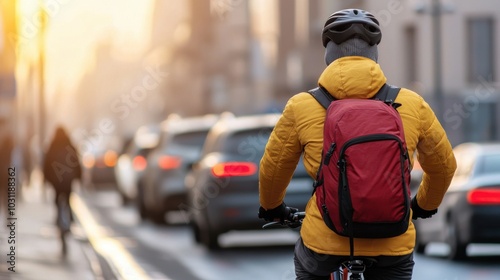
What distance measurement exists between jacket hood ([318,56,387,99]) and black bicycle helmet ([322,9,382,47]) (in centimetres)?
12

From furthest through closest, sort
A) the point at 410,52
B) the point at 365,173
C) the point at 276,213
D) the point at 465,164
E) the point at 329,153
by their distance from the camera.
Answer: the point at 410,52
the point at 465,164
the point at 276,213
the point at 329,153
the point at 365,173

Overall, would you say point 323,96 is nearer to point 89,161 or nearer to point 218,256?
point 218,256

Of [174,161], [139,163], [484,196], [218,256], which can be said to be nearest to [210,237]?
[218,256]

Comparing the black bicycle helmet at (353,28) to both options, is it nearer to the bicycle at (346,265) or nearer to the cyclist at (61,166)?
the bicycle at (346,265)

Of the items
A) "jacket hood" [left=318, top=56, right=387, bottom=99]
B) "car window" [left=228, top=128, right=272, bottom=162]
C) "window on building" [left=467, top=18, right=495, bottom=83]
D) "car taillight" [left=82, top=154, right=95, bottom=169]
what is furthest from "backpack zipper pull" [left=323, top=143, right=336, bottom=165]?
"window on building" [left=467, top=18, right=495, bottom=83]

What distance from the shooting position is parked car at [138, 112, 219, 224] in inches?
889

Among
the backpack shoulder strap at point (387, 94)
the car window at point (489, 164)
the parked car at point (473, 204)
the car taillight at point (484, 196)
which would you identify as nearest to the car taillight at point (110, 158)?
the parked car at point (473, 204)

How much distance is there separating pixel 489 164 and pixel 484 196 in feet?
1.91

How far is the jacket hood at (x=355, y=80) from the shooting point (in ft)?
15.9

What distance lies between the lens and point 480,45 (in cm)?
5153

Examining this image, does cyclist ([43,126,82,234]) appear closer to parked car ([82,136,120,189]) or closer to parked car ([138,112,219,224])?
parked car ([138,112,219,224])

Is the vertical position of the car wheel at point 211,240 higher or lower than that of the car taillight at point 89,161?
higher

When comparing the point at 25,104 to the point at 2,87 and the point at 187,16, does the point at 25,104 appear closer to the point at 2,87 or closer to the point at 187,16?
the point at 187,16

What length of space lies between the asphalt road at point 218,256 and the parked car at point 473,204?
29 cm
